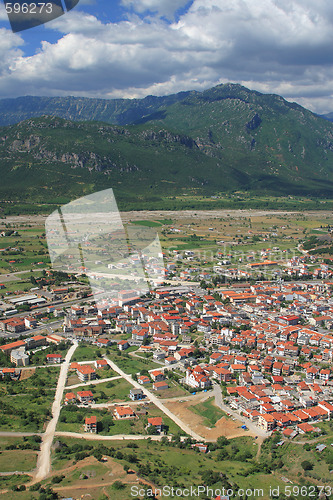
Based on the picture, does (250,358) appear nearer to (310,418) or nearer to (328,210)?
(310,418)

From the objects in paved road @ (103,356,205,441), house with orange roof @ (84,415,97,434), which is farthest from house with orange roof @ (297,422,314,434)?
house with orange roof @ (84,415,97,434)

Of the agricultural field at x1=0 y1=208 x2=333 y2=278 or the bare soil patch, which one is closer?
the bare soil patch

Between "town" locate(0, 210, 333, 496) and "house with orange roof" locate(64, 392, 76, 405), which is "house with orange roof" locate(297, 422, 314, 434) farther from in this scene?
"house with orange roof" locate(64, 392, 76, 405)

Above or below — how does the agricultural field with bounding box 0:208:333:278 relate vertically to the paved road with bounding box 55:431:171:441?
above

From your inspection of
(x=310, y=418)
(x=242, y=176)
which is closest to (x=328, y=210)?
(x=242, y=176)

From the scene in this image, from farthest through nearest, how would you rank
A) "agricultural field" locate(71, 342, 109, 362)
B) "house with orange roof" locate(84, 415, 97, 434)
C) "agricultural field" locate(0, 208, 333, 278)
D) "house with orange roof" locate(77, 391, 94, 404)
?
"agricultural field" locate(0, 208, 333, 278) → "agricultural field" locate(71, 342, 109, 362) → "house with orange roof" locate(77, 391, 94, 404) → "house with orange roof" locate(84, 415, 97, 434)

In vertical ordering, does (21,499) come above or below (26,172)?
below

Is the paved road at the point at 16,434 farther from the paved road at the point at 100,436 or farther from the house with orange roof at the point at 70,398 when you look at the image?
the house with orange roof at the point at 70,398

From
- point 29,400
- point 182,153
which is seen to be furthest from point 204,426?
point 182,153
